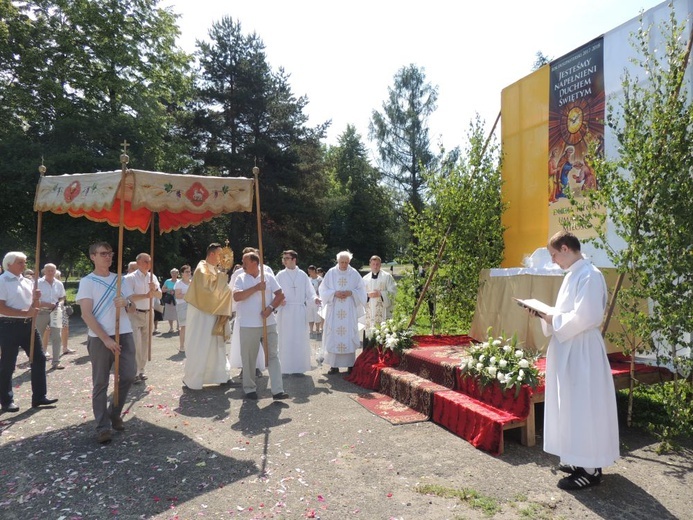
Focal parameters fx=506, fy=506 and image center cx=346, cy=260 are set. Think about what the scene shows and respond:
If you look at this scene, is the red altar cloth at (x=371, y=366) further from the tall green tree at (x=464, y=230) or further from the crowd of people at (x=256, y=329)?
the tall green tree at (x=464, y=230)

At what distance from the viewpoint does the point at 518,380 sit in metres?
5.34

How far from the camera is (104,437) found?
5.33 m

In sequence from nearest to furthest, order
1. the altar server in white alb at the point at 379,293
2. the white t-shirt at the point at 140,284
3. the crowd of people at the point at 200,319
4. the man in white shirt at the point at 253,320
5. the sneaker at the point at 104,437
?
1. the sneaker at the point at 104,437
2. the crowd of people at the point at 200,319
3. the man in white shirt at the point at 253,320
4. the white t-shirt at the point at 140,284
5. the altar server in white alb at the point at 379,293

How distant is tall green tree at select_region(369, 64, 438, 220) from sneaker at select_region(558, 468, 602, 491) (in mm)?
29046

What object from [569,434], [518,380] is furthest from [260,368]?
[569,434]

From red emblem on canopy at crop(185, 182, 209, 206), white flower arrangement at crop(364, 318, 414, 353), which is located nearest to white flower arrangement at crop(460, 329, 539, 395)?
white flower arrangement at crop(364, 318, 414, 353)

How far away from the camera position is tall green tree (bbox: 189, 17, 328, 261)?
86.7 feet

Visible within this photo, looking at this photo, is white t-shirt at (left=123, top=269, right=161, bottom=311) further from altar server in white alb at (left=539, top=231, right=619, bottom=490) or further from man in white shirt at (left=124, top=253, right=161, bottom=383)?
altar server in white alb at (left=539, top=231, right=619, bottom=490)

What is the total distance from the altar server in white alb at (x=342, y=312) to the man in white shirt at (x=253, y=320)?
1.91 m

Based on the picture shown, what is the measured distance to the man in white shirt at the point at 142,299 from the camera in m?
7.64

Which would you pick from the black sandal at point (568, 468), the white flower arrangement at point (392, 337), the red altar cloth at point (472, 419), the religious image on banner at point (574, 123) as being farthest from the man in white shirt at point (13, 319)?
the religious image on banner at point (574, 123)

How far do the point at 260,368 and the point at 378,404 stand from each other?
2.82m

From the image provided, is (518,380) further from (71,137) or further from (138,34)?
(138,34)

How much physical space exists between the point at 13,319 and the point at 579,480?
264 inches
